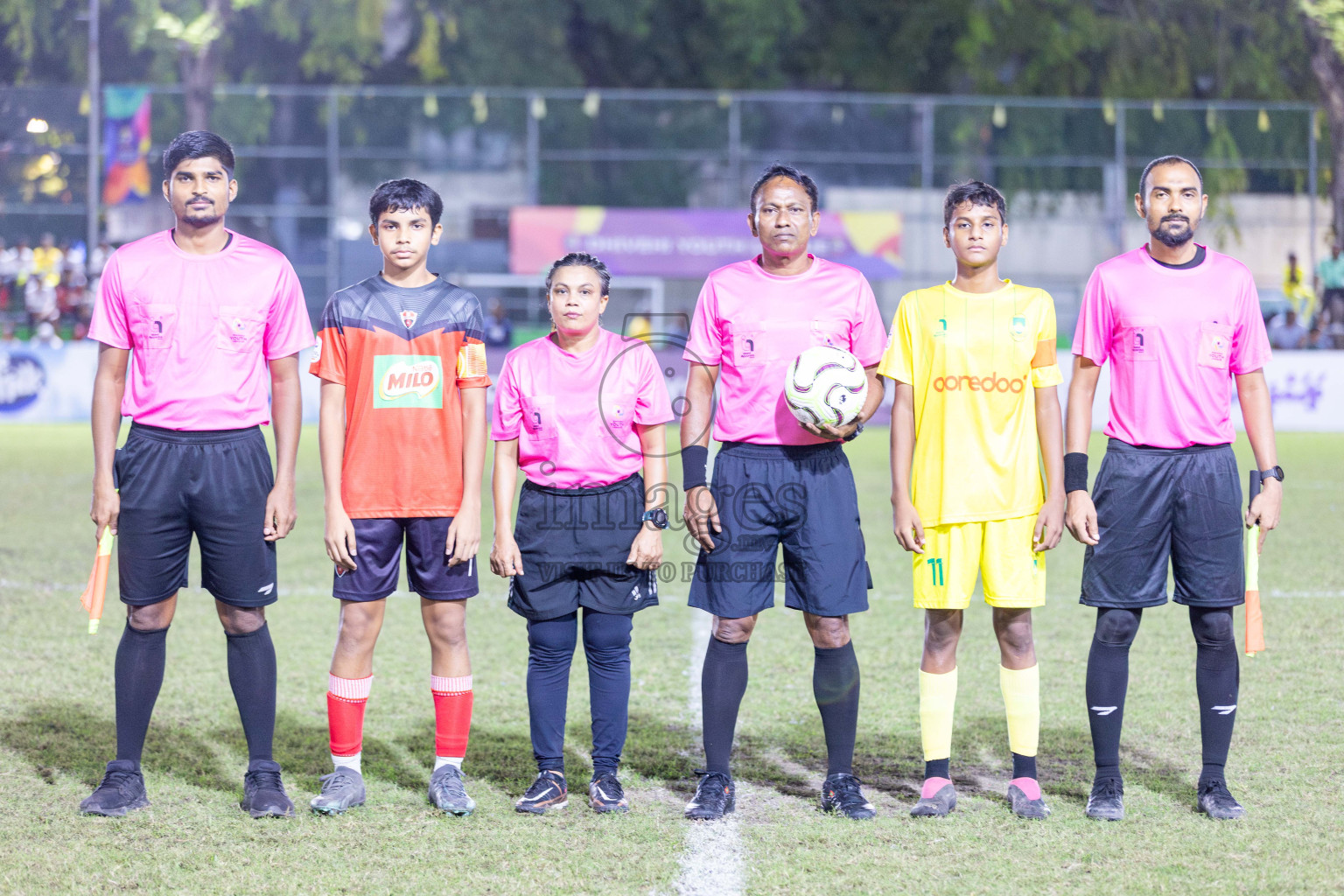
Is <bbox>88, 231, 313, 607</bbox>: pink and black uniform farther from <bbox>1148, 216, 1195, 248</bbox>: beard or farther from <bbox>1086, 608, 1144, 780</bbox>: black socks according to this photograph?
<bbox>1148, 216, 1195, 248</bbox>: beard

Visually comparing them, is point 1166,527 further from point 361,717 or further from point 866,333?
point 361,717

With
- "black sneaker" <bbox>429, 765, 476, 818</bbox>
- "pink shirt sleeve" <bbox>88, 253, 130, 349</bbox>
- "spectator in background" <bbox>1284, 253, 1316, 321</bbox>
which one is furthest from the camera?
"spectator in background" <bbox>1284, 253, 1316, 321</bbox>

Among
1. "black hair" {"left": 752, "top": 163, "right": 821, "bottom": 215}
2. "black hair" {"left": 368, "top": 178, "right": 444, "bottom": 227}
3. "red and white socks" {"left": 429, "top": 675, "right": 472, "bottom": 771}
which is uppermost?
"black hair" {"left": 752, "top": 163, "right": 821, "bottom": 215}

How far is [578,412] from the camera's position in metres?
4.52

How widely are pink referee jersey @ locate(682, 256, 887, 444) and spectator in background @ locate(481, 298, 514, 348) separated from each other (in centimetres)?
1906

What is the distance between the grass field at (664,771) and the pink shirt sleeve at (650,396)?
4.08 ft

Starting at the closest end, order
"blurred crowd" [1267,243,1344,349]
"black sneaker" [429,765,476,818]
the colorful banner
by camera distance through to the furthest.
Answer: "black sneaker" [429,765,476,818]
"blurred crowd" [1267,243,1344,349]
the colorful banner

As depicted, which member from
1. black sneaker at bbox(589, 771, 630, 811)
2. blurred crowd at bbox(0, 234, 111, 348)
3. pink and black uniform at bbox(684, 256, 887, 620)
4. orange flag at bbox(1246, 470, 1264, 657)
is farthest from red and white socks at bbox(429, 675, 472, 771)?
blurred crowd at bbox(0, 234, 111, 348)

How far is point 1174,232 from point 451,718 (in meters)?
2.74

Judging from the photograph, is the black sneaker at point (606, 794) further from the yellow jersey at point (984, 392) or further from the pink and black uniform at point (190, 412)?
the yellow jersey at point (984, 392)

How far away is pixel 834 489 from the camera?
175 inches

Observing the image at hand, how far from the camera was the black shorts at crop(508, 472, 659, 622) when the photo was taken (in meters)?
4.51

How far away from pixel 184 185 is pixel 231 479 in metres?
0.91

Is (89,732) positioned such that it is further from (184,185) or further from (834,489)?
(834,489)
